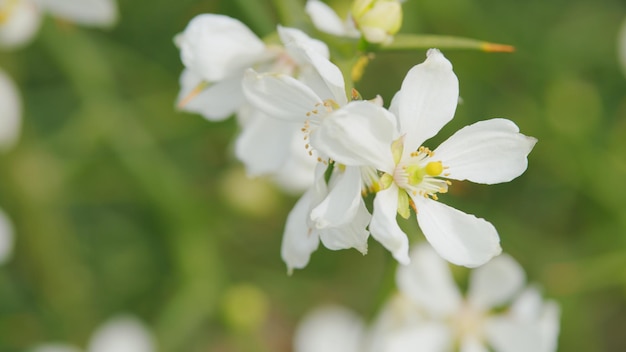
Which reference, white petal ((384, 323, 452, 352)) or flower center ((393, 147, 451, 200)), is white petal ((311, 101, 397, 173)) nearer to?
flower center ((393, 147, 451, 200))

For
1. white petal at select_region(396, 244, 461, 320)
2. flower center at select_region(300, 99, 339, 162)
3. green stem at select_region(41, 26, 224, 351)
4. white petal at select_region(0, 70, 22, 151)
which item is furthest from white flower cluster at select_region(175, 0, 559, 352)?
green stem at select_region(41, 26, 224, 351)

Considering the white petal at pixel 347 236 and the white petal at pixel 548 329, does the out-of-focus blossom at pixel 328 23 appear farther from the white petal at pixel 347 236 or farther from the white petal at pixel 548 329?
the white petal at pixel 548 329

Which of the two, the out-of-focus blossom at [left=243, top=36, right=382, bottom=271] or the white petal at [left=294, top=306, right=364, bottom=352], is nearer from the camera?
the out-of-focus blossom at [left=243, top=36, right=382, bottom=271]

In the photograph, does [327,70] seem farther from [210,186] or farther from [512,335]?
[210,186]

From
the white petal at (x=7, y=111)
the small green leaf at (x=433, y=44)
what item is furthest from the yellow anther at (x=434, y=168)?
the white petal at (x=7, y=111)

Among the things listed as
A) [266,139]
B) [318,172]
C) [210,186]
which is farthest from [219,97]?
[210,186]

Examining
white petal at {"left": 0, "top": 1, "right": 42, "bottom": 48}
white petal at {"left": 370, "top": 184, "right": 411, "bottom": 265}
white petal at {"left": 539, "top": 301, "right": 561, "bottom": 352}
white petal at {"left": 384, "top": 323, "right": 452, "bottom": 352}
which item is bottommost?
white petal at {"left": 384, "top": 323, "right": 452, "bottom": 352}
